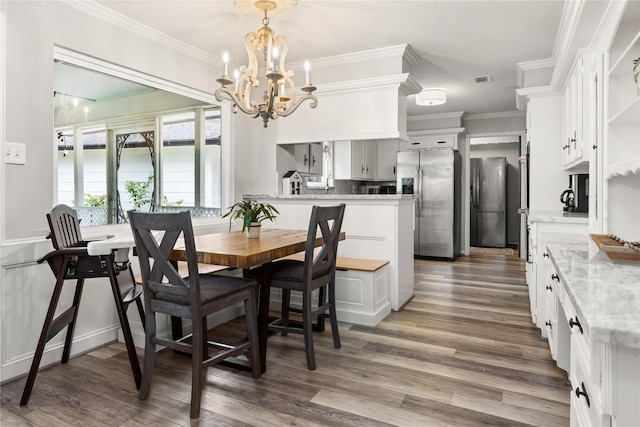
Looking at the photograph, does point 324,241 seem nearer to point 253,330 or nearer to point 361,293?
point 253,330

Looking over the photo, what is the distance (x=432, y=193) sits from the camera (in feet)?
21.4

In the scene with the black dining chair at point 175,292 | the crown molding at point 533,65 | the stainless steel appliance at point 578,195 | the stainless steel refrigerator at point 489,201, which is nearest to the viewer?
the black dining chair at point 175,292

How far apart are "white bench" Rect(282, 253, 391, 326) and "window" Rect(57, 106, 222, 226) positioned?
1.56 metres

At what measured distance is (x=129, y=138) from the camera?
132 inches

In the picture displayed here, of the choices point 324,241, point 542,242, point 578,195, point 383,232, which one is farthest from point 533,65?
point 324,241

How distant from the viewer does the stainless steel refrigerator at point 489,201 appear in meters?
7.96

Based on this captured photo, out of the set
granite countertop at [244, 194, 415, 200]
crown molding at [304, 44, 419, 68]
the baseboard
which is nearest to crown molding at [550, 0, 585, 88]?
crown molding at [304, 44, 419, 68]

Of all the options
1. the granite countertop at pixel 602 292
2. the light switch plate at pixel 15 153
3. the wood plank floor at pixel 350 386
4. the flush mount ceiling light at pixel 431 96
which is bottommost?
the wood plank floor at pixel 350 386

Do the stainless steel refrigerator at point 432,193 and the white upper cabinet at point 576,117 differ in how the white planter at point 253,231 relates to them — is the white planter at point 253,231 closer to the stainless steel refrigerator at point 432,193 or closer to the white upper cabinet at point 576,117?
the white upper cabinet at point 576,117

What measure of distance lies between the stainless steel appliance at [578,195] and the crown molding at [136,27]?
3.58 metres

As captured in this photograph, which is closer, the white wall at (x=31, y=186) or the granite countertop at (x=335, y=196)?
the white wall at (x=31, y=186)

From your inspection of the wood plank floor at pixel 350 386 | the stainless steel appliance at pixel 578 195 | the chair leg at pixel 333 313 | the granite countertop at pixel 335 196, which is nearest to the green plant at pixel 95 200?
the wood plank floor at pixel 350 386

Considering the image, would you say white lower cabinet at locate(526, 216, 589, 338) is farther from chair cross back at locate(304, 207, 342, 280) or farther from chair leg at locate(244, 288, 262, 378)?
chair leg at locate(244, 288, 262, 378)

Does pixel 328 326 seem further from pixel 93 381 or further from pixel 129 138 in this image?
pixel 129 138
